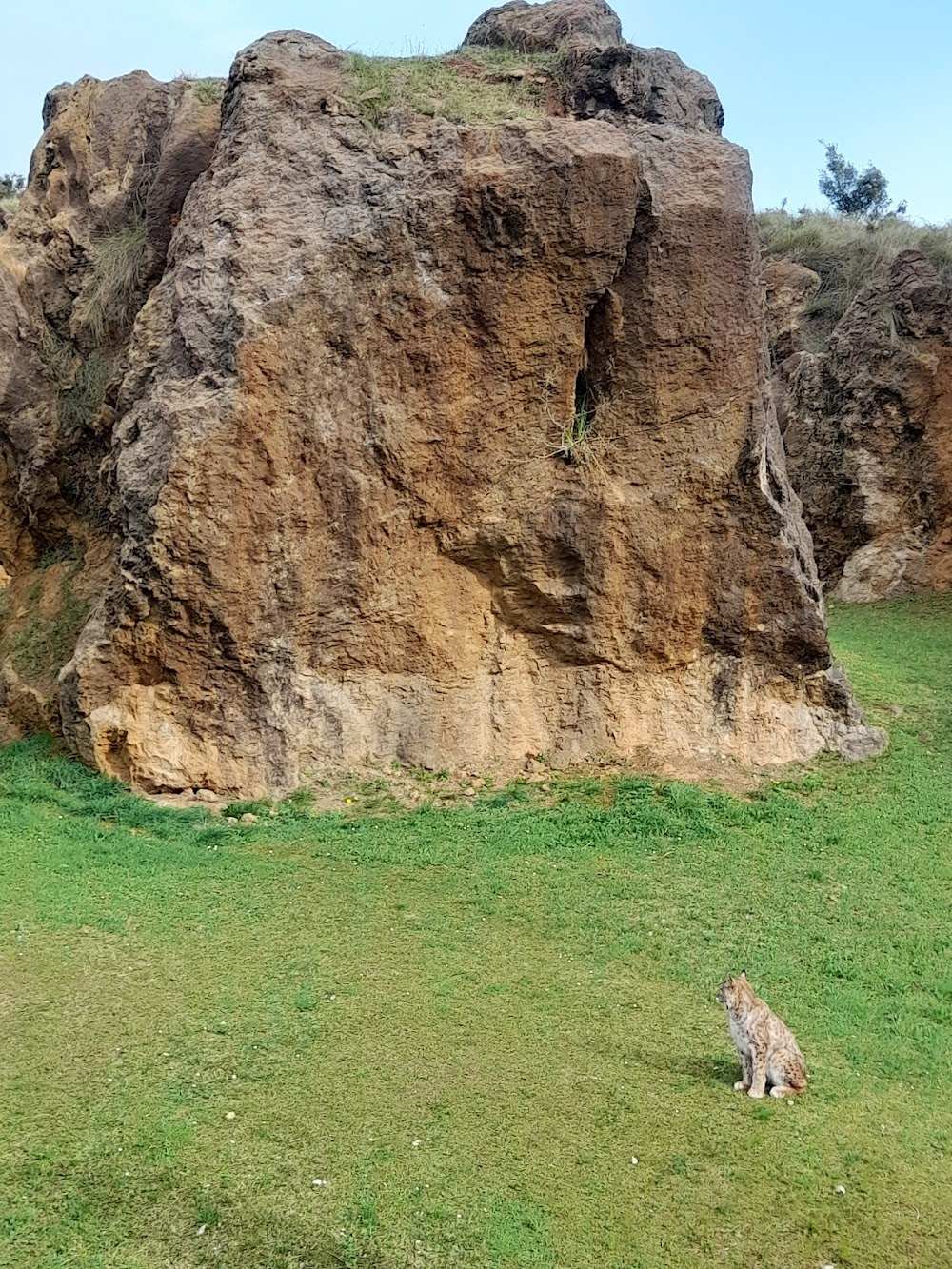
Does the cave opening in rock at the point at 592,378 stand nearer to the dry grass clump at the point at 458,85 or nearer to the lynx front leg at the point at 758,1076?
the dry grass clump at the point at 458,85

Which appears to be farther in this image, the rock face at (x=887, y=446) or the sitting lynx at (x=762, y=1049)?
the rock face at (x=887, y=446)

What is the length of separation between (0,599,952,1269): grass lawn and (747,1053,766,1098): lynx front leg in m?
0.06

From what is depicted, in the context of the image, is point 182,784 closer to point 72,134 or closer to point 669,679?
point 669,679

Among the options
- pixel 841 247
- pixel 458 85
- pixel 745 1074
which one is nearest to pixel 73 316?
pixel 458 85

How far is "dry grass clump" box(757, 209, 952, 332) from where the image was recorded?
68.9 ft

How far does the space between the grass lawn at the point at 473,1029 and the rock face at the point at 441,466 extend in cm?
83

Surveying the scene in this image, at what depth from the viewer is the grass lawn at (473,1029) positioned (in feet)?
12.0

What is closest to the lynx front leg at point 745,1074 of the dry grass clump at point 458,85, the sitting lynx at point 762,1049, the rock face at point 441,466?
the sitting lynx at point 762,1049

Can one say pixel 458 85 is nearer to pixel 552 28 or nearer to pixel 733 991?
pixel 552 28

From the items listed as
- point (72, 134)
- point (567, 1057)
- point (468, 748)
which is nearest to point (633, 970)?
point (567, 1057)

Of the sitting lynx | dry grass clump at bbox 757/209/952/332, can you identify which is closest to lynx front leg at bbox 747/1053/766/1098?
the sitting lynx

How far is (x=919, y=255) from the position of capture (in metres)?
16.3

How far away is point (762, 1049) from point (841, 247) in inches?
869

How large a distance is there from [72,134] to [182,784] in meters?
6.91
